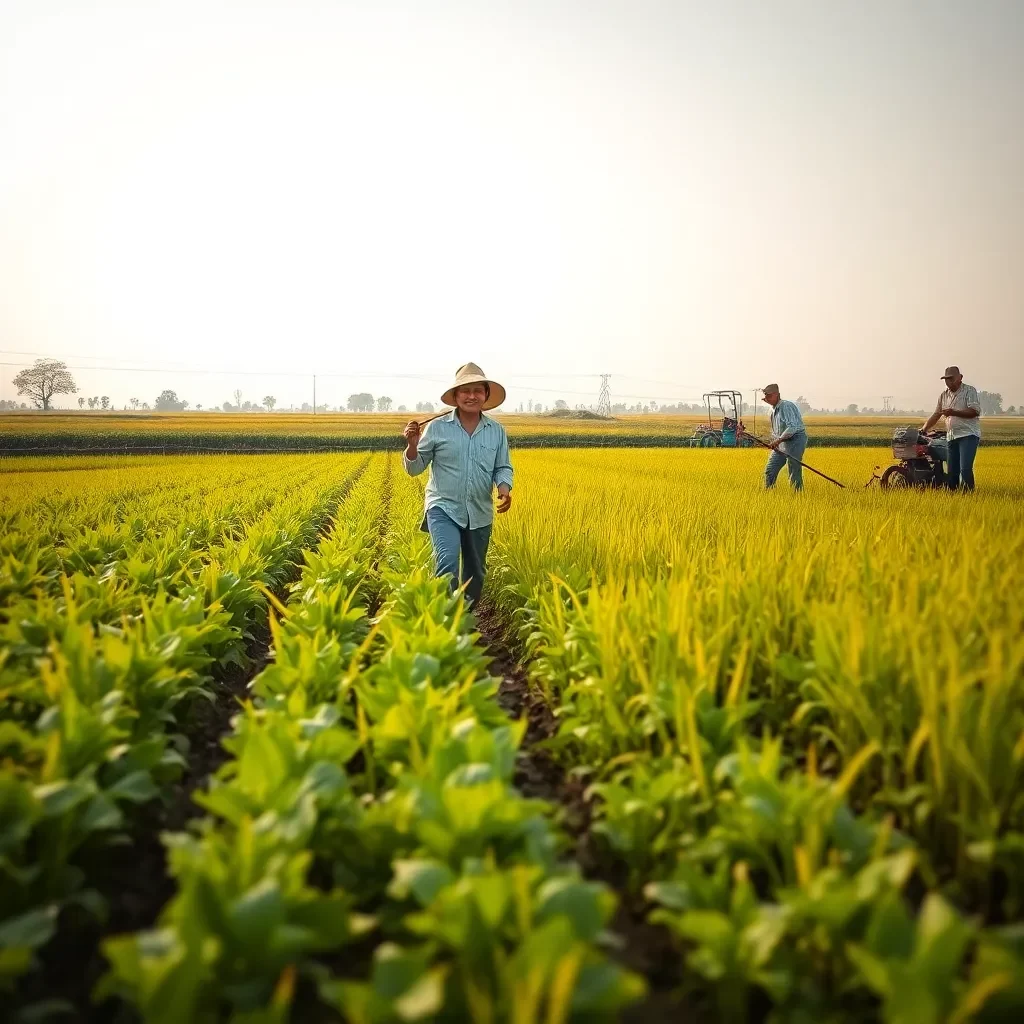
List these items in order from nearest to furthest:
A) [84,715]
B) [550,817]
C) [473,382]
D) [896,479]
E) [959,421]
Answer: [84,715], [550,817], [473,382], [959,421], [896,479]

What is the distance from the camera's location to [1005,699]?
1964 mm

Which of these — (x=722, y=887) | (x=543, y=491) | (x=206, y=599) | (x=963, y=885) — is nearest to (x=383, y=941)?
(x=722, y=887)

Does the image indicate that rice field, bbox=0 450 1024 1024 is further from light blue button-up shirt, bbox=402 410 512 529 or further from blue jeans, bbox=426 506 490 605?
light blue button-up shirt, bbox=402 410 512 529

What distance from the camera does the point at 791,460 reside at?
9805 millimetres

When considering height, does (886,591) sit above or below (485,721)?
above

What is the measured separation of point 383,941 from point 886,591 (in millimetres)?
2574

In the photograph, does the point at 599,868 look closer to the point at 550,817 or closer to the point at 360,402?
the point at 550,817

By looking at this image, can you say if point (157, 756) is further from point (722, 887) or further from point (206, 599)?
point (206, 599)

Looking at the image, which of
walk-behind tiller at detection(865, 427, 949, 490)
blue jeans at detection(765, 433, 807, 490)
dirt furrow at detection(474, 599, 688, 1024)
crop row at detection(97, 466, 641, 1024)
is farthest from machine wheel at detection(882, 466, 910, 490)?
crop row at detection(97, 466, 641, 1024)

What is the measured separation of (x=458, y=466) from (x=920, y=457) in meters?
7.82

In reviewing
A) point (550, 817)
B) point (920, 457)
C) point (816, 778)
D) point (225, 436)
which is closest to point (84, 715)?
point (550, 817)

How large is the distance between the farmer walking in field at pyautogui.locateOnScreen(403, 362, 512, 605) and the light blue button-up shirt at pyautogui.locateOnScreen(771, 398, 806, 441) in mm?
5896

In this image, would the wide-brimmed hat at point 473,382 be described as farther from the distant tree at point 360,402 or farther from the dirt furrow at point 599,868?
the distant tree at point 360,402

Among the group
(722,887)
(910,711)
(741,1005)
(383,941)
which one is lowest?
(383,941)
